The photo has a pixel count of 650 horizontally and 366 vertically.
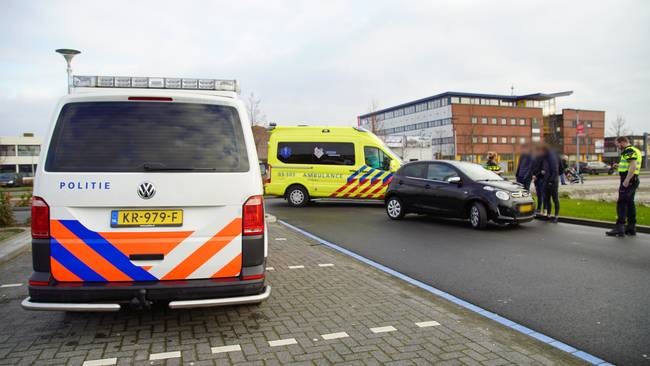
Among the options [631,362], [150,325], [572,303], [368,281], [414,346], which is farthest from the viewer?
[368,281]

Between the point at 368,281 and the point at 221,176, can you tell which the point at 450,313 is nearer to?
the point at 368,281

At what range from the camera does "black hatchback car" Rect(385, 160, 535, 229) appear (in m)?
9.46

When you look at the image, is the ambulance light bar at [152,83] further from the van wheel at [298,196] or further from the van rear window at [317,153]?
the van wheel at [298,196]

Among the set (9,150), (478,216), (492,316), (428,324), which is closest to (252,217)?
(428,324)

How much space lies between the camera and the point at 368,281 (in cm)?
552

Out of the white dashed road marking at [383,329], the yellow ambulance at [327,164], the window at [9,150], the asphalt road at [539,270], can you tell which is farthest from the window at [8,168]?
the white dashed road marking at [383,329]

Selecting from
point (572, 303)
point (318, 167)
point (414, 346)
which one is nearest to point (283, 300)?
point (414, 346)

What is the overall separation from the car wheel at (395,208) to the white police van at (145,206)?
7919 millimetres

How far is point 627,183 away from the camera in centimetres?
821

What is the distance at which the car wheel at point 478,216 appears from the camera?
9.53 m

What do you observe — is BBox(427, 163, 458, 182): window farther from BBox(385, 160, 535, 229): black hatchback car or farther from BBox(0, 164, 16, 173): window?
BBox(0, 164, 16, 173): window

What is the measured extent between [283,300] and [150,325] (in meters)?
1.33

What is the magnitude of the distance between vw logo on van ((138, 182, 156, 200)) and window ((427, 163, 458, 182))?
8.04 metres

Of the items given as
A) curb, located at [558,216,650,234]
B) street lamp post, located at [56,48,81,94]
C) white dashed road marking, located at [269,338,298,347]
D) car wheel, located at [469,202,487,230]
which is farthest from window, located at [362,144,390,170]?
white dashed road marking, located at [269,338,298,347]
